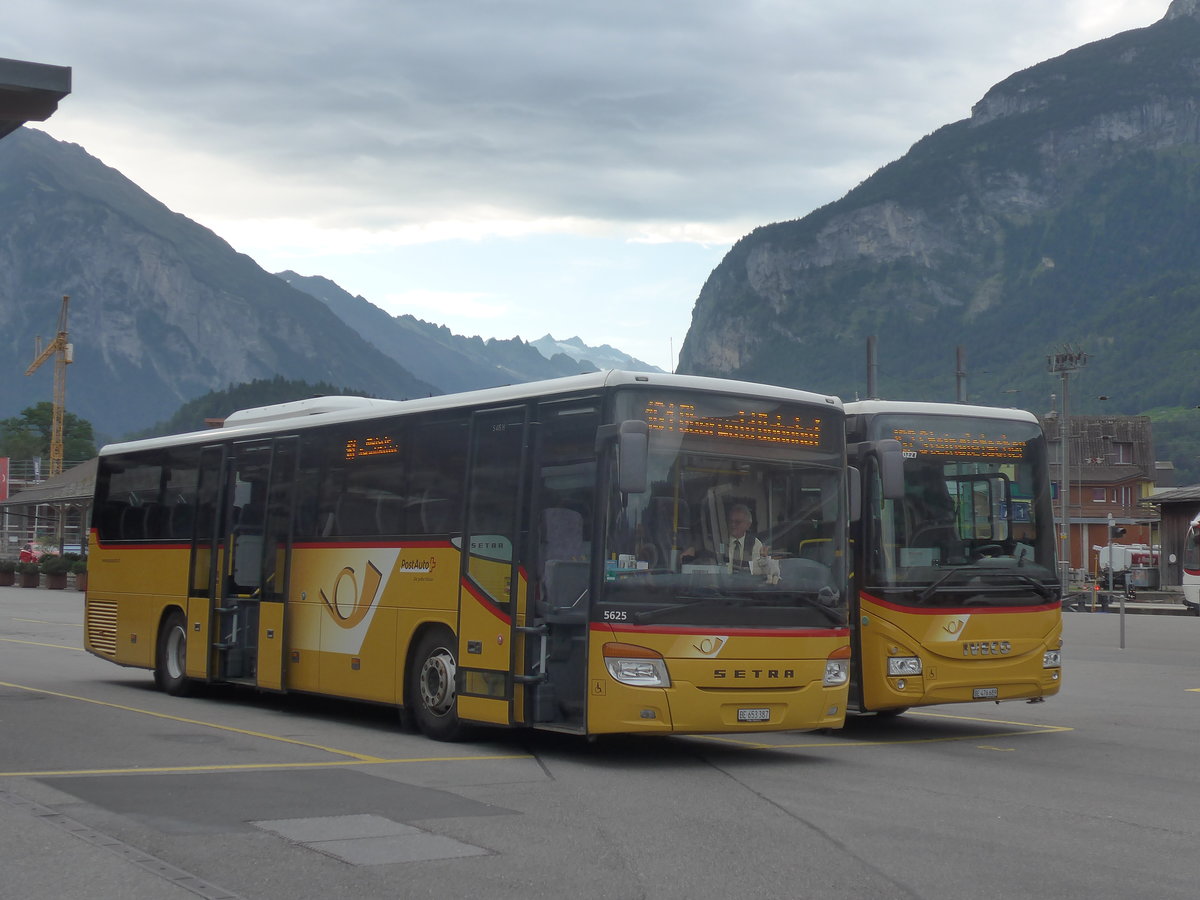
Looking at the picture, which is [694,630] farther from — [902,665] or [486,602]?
[902,665]

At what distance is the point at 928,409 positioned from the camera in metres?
14.6

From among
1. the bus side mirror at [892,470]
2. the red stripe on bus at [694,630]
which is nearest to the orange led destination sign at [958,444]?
the bus side mirror at [892,470]

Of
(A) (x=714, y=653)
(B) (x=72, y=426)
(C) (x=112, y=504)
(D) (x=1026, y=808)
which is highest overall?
(B) (x=72, y=426)

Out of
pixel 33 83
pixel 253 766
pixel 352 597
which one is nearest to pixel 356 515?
pixel 352 597

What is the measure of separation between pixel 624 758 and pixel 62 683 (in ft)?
31.9

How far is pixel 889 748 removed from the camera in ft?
44.8

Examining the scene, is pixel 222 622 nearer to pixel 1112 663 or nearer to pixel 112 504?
pixel 112 504

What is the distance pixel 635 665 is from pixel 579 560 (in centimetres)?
92

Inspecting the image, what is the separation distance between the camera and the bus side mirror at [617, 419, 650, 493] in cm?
1109

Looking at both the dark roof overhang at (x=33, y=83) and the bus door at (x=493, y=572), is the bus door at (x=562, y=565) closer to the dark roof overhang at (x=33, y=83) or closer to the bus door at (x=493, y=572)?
the bus door at (x=493, y=572)

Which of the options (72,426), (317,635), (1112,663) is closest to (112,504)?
(317,635)

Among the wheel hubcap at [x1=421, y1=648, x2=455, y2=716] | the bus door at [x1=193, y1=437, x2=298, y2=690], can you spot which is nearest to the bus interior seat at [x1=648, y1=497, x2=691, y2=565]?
the wheel hubcap at [x1=421, y1=648, x2=455, y2=716]

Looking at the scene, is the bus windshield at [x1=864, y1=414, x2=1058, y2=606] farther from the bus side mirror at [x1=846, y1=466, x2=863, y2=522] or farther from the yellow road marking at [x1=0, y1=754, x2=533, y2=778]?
the yellow road marking at [x1=0, y1=754, x2=533, y2=778]

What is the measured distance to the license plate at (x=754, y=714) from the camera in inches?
460
